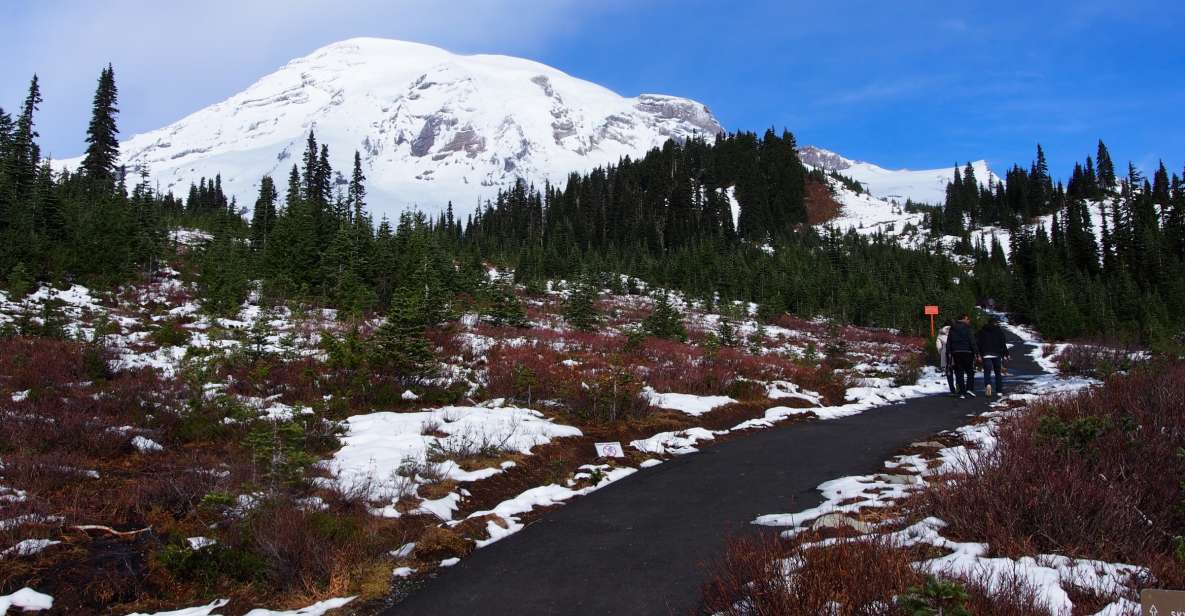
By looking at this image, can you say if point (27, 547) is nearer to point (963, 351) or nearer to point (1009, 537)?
point (1009, 537)

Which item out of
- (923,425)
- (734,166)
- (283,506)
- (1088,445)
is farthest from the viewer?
(734,166)

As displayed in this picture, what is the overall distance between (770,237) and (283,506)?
108247 millimetres

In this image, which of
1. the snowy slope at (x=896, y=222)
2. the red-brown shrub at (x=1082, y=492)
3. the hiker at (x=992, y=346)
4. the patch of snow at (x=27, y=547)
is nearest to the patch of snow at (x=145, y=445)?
the patch of snow at (x=27, y=547)

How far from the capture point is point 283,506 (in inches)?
233

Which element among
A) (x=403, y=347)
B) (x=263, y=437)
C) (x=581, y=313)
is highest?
(x=581, y=313)

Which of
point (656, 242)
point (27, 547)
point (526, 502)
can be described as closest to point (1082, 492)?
point (526, 502)

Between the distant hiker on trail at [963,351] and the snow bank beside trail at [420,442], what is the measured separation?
11081mm

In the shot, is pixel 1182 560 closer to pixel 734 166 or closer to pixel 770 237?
pixel 770 237

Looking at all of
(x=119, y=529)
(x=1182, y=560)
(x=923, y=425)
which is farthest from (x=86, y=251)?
(x=1182, y=560)

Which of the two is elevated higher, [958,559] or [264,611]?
[958,559]

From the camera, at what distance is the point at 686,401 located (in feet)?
46.3

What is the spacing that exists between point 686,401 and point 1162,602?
1171cm

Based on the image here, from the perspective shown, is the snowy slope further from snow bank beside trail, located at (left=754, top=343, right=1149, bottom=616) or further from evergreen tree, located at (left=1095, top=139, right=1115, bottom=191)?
snow bank beside trail, located at (left=754, top=343, right=1149, bottom=616)

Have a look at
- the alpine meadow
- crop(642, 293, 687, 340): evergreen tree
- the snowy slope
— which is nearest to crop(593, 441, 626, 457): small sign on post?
the alpine meadow
